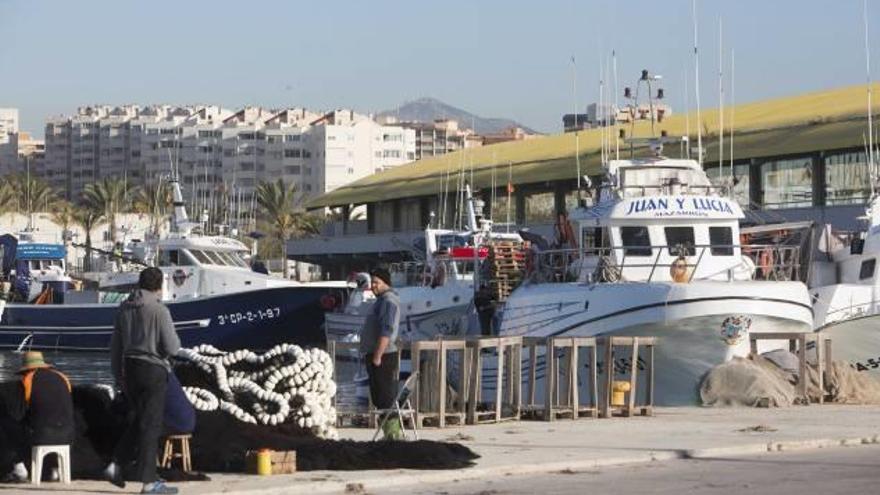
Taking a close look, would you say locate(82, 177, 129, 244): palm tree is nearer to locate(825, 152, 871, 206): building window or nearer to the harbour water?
the harbour water

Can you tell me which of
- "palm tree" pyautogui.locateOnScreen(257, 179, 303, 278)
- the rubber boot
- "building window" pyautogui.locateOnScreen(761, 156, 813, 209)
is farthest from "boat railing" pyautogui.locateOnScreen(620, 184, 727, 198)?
"palm tree" pyautogui.locateOnScreen(257, 179, 303, 278)

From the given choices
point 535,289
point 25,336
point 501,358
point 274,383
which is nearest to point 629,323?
point 535,289

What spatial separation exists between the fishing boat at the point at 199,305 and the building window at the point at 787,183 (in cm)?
1830

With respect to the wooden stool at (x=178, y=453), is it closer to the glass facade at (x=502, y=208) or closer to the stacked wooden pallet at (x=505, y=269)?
the stacked wooden pallet at (x=505, y=269)

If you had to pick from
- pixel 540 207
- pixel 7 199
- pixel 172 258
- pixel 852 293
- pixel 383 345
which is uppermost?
pixel 7 199

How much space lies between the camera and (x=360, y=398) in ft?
104

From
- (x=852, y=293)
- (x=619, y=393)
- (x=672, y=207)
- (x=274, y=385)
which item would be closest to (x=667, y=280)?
(x=672, y=207)

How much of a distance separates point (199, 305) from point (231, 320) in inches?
48.8

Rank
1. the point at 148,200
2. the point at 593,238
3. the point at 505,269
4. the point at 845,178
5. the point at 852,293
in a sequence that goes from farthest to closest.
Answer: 1. the point at 148,200
2. the point at 845,178
3. the point at 505,269
4. the point at 852,293
5. the point at 593,238

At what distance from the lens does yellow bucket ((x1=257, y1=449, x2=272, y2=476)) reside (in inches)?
632

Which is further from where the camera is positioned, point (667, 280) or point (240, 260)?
point (240, 260)

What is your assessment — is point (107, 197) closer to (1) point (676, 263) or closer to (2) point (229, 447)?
(1) point (676, 263)

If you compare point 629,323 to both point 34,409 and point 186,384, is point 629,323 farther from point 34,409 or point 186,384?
point 34,409

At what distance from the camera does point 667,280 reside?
32531mm
